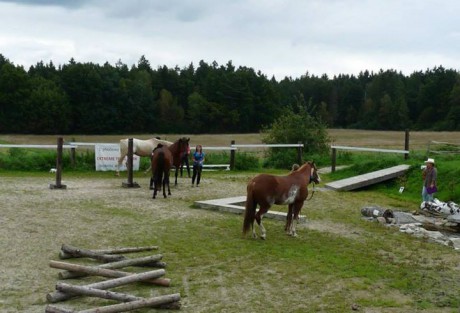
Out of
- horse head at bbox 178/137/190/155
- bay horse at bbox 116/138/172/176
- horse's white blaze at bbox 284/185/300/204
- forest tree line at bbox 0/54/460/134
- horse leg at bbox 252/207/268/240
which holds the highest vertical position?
forest tree line at bbox 0/54/460/134

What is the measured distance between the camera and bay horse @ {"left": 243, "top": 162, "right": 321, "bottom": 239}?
10789mm

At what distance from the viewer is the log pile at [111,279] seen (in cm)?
661

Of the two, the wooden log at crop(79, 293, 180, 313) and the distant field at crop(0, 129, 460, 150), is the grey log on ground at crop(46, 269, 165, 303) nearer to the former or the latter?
the wooden log at crop(79, 293, 180, 313)

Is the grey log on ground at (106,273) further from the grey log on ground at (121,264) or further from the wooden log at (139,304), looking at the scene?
the wooden log at (139,304)

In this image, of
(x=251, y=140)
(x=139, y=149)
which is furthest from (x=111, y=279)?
(x=251, y=140)

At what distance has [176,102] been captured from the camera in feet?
280

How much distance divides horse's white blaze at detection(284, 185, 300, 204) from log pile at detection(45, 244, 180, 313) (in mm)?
2972

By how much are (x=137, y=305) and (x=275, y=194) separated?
195 inches

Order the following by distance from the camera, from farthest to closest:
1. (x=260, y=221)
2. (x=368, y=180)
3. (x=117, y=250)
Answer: (x=368, y=180) → (x=260, y=221) → (x=117, y=250)

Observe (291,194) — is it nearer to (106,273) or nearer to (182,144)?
(106,273)

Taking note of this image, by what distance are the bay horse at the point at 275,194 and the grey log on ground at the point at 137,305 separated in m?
4.11

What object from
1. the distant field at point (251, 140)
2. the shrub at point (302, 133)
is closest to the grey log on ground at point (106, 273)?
the shrub at point (302, 133)

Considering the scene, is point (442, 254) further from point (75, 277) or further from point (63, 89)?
point (63, 89)

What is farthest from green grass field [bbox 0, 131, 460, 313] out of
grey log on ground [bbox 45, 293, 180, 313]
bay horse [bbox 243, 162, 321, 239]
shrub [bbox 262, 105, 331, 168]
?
shrub [bbox 262, 105, 331, 168]
